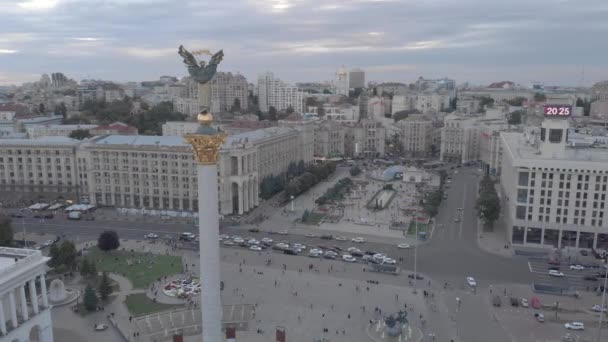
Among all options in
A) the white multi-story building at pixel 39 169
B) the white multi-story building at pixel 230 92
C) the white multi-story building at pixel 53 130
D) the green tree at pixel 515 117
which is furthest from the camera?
the white multi-story building at pixel 230 92

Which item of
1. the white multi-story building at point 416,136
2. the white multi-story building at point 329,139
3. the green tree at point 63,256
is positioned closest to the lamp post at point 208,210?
the green tree at point 63,256

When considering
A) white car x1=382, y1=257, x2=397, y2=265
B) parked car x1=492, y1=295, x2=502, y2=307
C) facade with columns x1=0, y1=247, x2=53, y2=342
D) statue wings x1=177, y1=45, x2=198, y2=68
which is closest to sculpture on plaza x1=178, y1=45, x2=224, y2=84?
statue wings x1=177, y1=45, x2=198, y2=68

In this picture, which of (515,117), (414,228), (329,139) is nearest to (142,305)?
(414,228)

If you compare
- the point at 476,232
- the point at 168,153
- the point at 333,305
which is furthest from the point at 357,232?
the point at 168,153

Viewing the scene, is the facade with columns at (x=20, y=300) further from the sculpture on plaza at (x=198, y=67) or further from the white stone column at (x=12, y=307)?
the sculpture on plaza at (x=198, y=67)

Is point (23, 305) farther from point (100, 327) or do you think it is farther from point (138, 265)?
point (138, 265)
